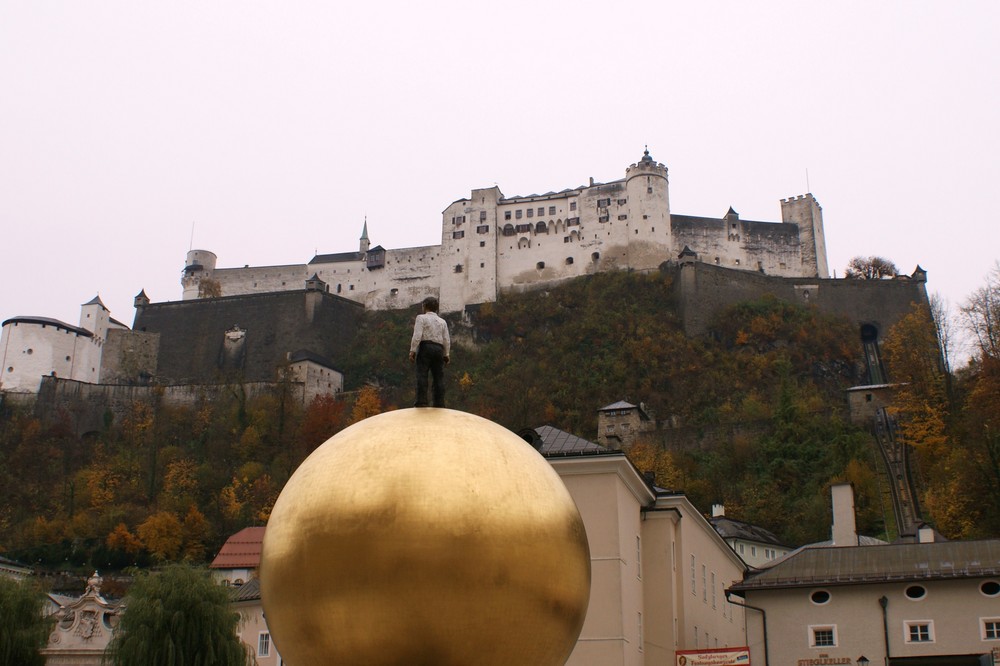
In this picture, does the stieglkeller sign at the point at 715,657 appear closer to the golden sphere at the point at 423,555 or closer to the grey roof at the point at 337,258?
the golden sphere at the point at 423,555

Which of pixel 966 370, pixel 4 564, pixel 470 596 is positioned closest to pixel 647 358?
pixel 966 370

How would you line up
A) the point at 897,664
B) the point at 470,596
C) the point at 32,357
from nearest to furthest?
the point at 470,596 < the point at 897,664 < the point at 32,357

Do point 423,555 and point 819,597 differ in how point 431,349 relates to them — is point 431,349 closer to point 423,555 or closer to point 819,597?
point 423,555

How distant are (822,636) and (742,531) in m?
24.9

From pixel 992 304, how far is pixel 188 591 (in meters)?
43.9

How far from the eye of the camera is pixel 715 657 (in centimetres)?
2858

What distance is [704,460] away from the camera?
68.2 metres

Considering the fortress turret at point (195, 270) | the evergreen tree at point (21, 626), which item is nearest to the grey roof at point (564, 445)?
the evergreen tree at point (21, 626)

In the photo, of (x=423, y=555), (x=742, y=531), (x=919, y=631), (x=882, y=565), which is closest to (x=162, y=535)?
(x=742, y=531)

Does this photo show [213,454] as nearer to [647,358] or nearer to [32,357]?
[32,357]

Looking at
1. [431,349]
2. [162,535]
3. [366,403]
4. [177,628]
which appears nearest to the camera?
[431,349]

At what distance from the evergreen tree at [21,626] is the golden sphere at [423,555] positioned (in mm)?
30441

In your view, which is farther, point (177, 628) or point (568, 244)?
point (568, 244)

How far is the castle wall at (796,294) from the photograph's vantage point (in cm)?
8462
